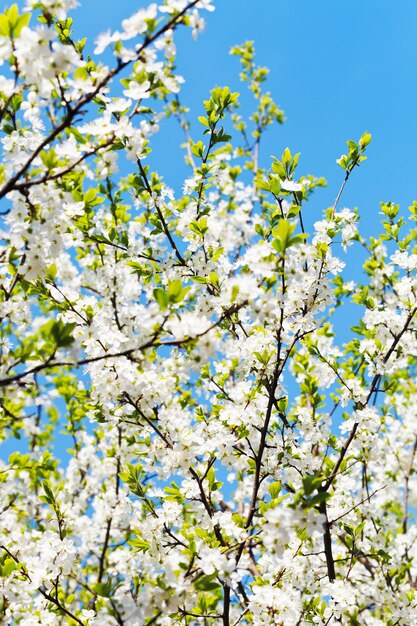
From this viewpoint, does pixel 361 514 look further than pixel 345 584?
Yes

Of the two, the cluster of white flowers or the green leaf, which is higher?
the cluster of white flowers

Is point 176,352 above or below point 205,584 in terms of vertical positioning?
above

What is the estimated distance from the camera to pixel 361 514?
5305 millimetres

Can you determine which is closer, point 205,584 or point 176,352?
point 205,584

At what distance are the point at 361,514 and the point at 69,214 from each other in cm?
410

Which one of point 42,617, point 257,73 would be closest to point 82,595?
point 42,617

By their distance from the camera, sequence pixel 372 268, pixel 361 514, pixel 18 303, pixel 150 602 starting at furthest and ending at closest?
pixel 372 268 < pixel 361 514 < pixel 18 303 < pixel 150 602

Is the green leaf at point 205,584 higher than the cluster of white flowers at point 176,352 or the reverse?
the reverse

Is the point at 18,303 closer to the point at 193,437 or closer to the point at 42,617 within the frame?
the point at 193,437

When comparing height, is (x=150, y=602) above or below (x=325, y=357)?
below

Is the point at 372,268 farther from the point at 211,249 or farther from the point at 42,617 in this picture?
the point at 42,617

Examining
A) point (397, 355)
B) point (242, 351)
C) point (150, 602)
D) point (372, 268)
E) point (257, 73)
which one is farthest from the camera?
point (257, 73)

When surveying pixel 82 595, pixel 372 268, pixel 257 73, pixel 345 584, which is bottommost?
pixel 345 584

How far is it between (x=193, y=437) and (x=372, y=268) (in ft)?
10.5
